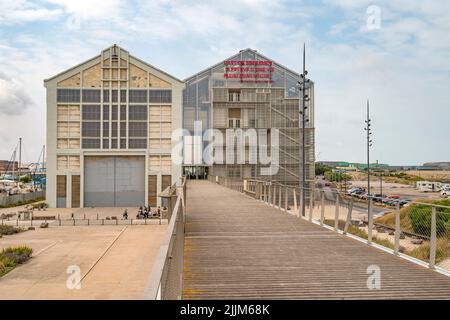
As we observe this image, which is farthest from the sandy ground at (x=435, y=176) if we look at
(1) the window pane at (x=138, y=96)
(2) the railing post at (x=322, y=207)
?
(2) the railing post at (x=322, y=207)

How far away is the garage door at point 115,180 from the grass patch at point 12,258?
927 inches

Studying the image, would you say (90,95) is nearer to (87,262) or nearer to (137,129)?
(137,129)

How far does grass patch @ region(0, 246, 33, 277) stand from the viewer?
76.1 feet

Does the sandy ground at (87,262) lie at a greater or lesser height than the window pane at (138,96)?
lesser

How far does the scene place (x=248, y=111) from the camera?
5338 centimetres

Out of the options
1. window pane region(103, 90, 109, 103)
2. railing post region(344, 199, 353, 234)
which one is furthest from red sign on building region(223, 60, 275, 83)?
railing post region(344, 199, 353, 234)

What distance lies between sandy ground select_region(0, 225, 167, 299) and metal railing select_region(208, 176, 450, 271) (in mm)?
8476

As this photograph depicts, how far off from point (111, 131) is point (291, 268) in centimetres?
4556

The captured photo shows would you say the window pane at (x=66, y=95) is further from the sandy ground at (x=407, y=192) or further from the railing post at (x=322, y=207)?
the railing post at (x=322, y=207)

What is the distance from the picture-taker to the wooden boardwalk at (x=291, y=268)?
591cm

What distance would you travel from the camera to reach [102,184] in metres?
50.3

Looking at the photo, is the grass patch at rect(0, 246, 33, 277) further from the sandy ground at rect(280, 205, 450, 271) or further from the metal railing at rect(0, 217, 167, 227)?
the sandy ground at rect(280, 205, 450, 271)

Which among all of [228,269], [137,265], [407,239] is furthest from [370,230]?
[137,265]
